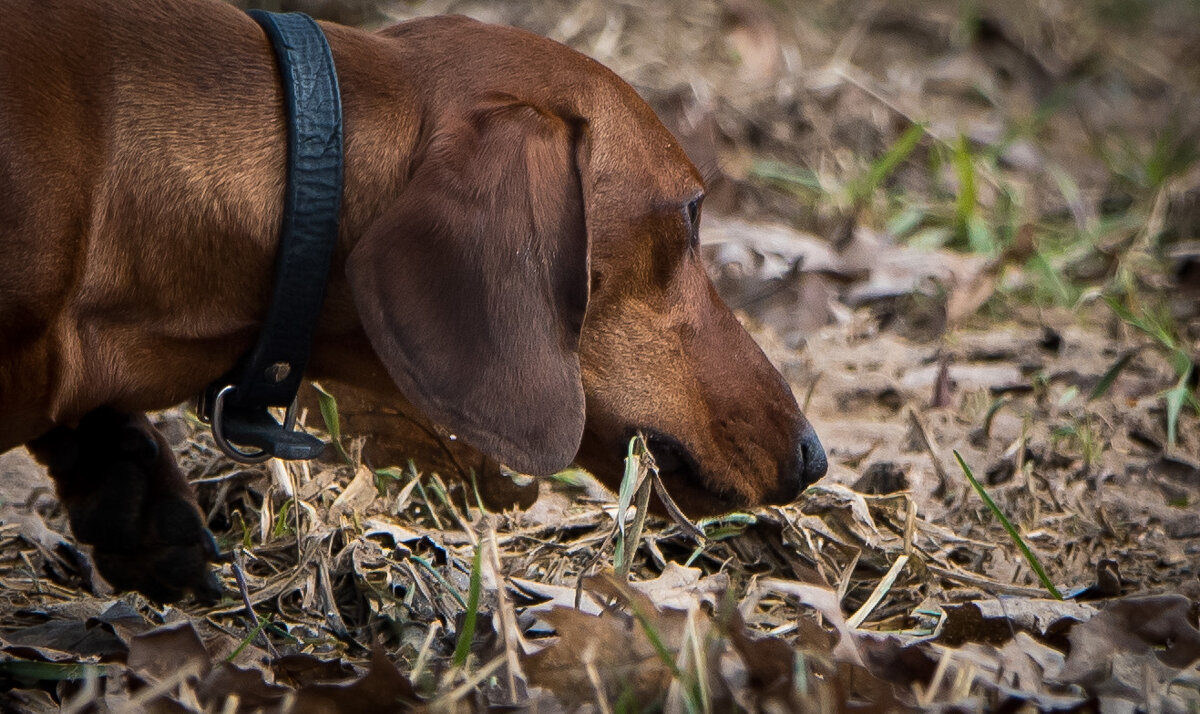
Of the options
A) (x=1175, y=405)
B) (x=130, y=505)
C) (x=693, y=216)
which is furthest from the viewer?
(x=1175, y=405)

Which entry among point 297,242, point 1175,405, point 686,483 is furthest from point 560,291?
point 1175,405

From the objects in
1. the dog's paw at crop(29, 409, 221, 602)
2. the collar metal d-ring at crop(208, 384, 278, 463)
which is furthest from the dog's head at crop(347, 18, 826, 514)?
the dog's paw at crop(29, 409, 221, 602)

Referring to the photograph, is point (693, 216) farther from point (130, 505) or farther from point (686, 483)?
point (130, 505)

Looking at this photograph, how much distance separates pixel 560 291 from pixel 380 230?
0.34 metres

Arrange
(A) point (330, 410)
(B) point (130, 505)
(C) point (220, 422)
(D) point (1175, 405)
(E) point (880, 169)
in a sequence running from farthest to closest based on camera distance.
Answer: (E) point (880, 169)
(D) point (1175, 405)
(A) point (330, 410)
(B) point (130, 505)
(C) point (220, 422)

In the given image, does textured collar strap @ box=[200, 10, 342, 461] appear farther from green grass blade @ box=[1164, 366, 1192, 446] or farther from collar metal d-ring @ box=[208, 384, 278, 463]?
green grass blade @ box=[1164, 366, 1192, 446]

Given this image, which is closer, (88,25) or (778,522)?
(88,25)

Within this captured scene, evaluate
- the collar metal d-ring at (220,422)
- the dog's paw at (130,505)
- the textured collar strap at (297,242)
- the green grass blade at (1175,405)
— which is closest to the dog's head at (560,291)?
the textured collar strap at (297,242)

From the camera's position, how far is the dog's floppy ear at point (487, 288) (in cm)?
231

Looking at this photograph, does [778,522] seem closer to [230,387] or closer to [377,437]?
[377,437]

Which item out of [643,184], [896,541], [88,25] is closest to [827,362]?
[896,541]

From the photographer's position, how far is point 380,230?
91.5 inches

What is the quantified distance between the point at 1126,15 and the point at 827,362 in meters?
5.32

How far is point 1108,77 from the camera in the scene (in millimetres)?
7383
